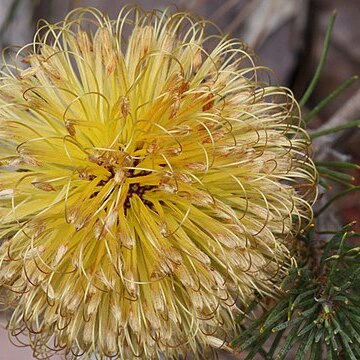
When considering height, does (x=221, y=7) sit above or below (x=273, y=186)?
below

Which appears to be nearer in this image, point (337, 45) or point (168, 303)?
point (168, 303)

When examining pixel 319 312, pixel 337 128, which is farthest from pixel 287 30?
pixel 319 312

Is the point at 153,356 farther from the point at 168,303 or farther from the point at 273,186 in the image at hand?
the point at 273,186

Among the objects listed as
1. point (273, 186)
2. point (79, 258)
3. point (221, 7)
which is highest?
point (273, 186)

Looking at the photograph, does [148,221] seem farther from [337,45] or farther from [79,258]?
[337,45]

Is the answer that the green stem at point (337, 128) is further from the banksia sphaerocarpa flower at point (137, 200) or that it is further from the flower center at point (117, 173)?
the flower center at point (117, 173)

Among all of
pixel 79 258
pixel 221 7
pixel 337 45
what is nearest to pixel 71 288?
pixel 79 258

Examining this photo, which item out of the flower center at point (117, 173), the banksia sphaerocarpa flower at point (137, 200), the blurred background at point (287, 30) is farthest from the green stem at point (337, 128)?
the blurred background at point (287, 30)
